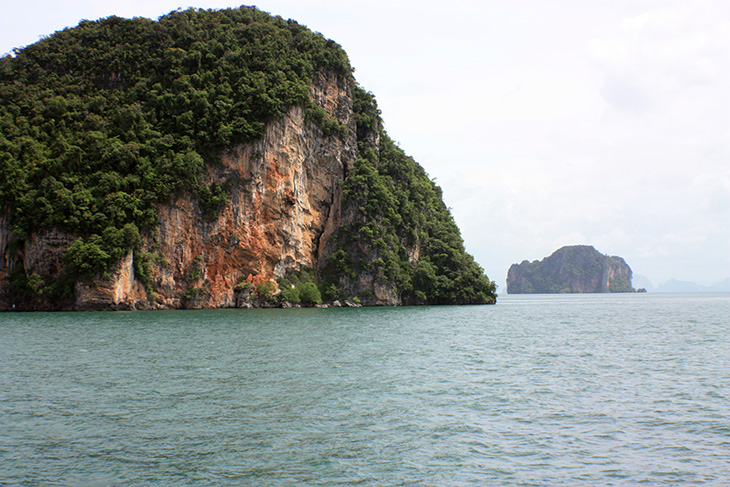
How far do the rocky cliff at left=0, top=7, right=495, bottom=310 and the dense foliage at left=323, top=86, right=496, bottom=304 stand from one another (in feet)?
0.92

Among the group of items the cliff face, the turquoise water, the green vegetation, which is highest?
the cliff face

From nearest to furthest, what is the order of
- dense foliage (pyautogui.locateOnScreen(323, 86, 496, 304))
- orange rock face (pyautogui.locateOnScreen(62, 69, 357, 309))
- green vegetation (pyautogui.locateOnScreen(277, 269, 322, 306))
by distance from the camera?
orange rock face (pyautogui.locateOnScreen(62, 69, 357, 309)) → green vegetation (pyautogui.locateOnScreen(277, 269, 322, 306)) → dense foliage (pyautogui.locateOnScreen(323, 86, 496, 304))

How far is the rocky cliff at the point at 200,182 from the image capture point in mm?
55938

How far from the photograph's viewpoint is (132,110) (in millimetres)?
64812

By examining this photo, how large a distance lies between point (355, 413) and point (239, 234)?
5087cm

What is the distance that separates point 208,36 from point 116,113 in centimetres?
1704

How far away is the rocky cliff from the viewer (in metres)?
55.9

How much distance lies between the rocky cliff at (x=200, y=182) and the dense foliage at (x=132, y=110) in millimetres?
188

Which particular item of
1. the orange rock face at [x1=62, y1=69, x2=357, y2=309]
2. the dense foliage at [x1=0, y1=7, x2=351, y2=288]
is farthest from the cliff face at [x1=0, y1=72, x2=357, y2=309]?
the dense foliage at [x1=0, y1=7, x2=351, y2=288]

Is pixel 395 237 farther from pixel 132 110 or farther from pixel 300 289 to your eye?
pixel 132 110

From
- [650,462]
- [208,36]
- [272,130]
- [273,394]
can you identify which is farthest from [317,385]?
[208,36]

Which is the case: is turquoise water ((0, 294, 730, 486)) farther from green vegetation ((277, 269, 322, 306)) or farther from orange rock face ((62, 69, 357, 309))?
green vegetation ((277, 269, 322, 306))

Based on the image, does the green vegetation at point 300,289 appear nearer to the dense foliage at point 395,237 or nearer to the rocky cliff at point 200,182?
the rocky cliff at point 200,182

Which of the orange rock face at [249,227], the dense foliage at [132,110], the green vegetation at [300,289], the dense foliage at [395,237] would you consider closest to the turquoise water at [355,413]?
the dense foliage at [132,110]
